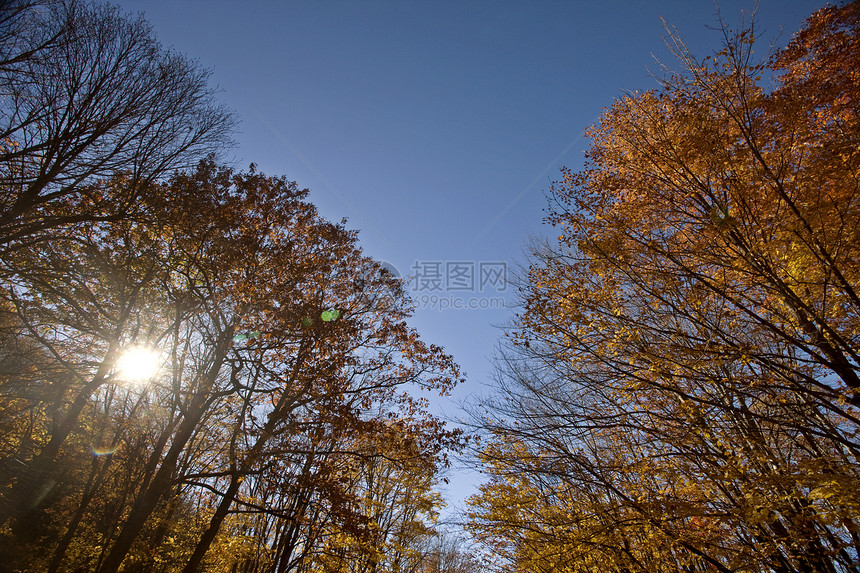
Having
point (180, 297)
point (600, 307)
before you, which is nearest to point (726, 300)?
point (600, 307)

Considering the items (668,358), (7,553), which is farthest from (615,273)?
(7,553)

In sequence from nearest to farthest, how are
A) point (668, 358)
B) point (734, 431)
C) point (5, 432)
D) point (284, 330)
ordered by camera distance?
1. point (668, 358)
2. point (734, 431)
3. point (284, 330)
4. point (5, 432)

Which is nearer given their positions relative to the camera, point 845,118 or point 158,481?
point 845,118

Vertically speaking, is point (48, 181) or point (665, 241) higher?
point (48, 181)

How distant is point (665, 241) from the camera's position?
495 centimetres

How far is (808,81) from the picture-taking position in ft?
19.3

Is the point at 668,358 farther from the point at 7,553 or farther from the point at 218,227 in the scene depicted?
the point at 7,553

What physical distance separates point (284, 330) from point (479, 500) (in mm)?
7814

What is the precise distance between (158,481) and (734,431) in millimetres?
9677

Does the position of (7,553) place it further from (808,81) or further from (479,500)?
(808,81)

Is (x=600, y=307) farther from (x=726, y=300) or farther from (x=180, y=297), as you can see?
(x=180, y=297)

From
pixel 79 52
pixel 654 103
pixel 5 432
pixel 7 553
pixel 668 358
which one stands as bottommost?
pixel 7 553

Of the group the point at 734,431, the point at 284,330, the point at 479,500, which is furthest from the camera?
the point at 479,500

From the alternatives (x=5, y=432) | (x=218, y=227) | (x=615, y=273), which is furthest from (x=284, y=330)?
(x=5, y=432)
